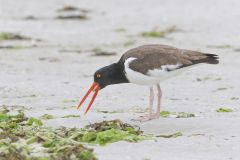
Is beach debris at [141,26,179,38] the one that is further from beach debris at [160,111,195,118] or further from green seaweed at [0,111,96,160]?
green seaweed at [0,111,96,160]

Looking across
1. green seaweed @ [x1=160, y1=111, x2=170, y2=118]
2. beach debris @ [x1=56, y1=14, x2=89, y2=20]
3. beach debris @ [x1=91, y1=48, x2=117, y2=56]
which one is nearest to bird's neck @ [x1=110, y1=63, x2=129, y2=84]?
green seaweed @ [x1=160, y1=111, x2=170, y2=118]

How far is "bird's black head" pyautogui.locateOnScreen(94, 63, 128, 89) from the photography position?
853cm

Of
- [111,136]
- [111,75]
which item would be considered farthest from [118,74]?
[111,136]

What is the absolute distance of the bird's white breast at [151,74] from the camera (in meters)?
8.15

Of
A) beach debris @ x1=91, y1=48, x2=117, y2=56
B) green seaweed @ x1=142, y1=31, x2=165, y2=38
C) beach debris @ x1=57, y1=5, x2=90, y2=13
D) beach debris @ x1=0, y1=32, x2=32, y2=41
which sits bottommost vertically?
beach debris @ x1=91, y1=48, x2=117, y2=56

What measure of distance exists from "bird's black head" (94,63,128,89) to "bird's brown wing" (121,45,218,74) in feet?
0.91

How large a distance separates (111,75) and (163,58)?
0.76 metres

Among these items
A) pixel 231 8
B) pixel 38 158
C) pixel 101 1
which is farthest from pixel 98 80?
pixel 101 1

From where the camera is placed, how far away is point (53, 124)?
7.69 metres

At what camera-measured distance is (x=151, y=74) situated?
8164 mm

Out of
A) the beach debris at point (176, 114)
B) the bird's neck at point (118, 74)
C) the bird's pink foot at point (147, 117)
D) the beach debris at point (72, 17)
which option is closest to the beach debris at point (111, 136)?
the bird's pink foot at point (147, 117)

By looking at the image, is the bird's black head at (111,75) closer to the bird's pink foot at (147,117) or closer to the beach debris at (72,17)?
the bird's pink foot at (147,117)

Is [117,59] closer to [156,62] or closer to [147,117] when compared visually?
[156,62]

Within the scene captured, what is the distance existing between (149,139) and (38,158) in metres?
1.25
